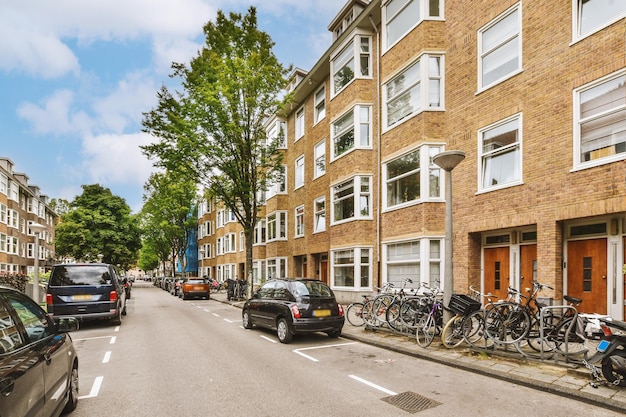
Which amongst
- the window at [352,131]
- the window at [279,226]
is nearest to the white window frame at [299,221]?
the window at [279,226]

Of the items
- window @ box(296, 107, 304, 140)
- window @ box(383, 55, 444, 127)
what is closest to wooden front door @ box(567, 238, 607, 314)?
window @ box(383, 55, 444, 127)

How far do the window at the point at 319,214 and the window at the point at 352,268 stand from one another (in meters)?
3.07

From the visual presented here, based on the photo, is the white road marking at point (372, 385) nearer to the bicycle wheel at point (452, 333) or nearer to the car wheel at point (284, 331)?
the bicycle wheel at point (452, 333)

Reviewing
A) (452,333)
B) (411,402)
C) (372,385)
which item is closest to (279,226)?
(452,333)

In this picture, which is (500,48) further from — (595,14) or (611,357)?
(611,357)

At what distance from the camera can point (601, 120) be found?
30.7 ft

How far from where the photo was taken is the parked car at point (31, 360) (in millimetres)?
3070

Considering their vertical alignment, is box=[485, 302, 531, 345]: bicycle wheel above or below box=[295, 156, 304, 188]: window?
below

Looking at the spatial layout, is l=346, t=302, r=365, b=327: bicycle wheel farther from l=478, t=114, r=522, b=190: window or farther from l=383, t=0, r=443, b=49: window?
l=383, t=0, r=443, b=49: window

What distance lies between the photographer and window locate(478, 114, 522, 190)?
37.0 ft

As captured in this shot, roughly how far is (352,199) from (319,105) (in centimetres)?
730

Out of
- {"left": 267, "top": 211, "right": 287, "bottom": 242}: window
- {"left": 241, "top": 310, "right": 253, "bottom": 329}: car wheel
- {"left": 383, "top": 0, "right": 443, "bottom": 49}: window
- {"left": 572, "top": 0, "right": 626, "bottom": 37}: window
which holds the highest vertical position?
{"left": 383, "top": 0, "right": 443, "bottom": 49}: window

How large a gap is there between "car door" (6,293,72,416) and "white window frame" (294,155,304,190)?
20105 millimetres

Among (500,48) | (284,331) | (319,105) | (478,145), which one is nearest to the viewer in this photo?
(284,331)
